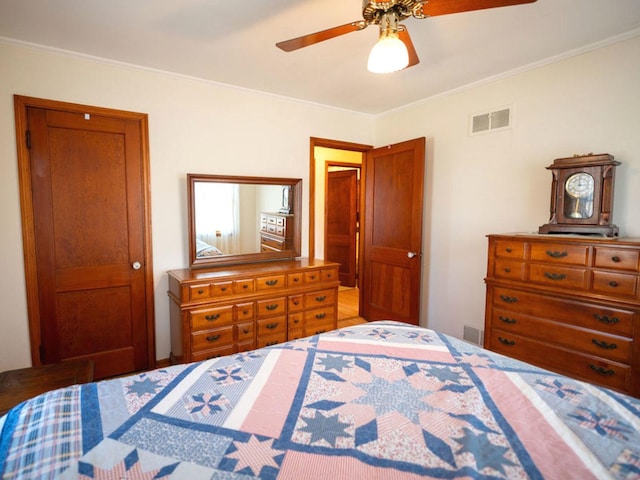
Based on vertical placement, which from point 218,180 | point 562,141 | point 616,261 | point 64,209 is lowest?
point 616,261

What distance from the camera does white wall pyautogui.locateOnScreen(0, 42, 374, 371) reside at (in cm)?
229

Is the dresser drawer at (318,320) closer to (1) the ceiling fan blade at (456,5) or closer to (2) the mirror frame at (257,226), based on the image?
(2) the mirror frame at (257,226)

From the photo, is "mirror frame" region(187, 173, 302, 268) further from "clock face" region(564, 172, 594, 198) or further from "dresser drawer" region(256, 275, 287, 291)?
"clock face" region(564, 172, 594, 198)

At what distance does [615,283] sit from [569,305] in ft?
0.91

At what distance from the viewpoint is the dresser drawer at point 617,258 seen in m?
1.85

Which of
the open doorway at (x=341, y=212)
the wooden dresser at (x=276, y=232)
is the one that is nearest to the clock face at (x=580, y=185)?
the wooden dresser at (x=276, y=232)

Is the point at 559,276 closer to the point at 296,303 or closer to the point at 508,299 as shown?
the point at 508,299

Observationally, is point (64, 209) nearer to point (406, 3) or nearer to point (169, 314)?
point (169, 314)

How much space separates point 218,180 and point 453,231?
2.34 meters

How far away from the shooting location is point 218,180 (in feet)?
9.81

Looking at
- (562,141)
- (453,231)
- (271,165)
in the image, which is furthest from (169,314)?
A: (562,141)

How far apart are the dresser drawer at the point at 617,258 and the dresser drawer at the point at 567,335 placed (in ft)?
1.35

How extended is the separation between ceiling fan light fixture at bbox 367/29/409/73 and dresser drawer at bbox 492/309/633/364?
1.92 meters

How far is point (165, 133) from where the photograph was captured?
2.79 metres
